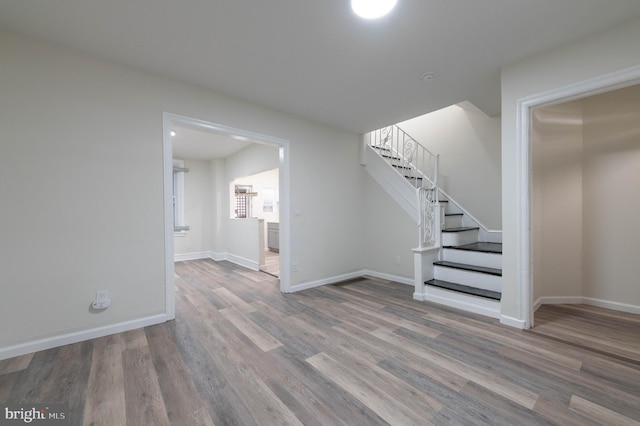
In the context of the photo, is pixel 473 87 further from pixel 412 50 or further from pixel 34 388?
pixel 34 388

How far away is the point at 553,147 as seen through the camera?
3.03m

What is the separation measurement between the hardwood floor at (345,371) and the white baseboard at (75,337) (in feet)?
0.20

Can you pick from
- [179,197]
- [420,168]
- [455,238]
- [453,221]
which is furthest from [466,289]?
[179,197]

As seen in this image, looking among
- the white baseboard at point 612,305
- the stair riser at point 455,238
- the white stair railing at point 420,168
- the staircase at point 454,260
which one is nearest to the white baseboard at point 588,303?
the white baseboard at point 612,305

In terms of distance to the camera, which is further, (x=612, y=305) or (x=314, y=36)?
(x=612, y=305)

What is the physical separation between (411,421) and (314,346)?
937mm

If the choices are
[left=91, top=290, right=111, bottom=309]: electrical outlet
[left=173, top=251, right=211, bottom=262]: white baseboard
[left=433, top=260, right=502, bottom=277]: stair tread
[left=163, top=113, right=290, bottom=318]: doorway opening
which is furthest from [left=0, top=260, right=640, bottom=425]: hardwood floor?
[left=173, top=251, right=211, bottom=262]: white baseboard

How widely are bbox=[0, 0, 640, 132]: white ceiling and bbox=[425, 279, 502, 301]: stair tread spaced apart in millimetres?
2240

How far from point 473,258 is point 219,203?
17.7 ft

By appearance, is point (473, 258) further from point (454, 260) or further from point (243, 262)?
point (243, 262)

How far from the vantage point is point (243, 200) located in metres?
7.37

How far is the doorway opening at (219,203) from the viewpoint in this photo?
2.62 metres

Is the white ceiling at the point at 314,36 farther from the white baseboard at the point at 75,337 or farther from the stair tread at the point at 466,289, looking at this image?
the white baseboard at the point at 75,337

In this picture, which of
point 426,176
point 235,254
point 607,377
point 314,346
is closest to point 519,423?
point 607,377
